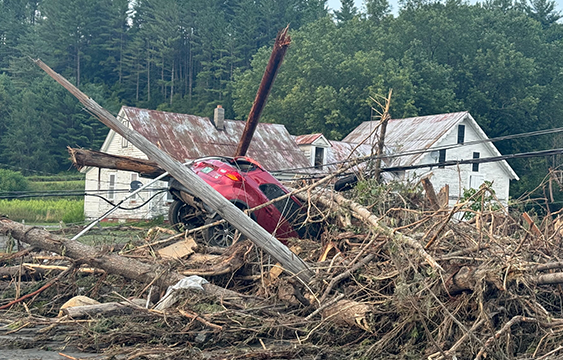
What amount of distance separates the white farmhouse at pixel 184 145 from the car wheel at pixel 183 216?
48.6ft

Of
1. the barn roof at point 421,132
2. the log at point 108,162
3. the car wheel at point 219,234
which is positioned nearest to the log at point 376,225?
the car wheel at point 219,234

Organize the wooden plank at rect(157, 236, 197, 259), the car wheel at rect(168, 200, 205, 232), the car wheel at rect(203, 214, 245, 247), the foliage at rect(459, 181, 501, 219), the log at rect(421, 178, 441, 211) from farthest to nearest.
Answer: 1. the car wheel at rect(168, 200, 205, 232)
2. the car wheel at rect(203, 214, 245, 247)
3. the log at rect(421, 178, 441, 211)
4. the wooden plank at rect(157, 236, 197, 259)
5. the foliage at rect(459, 181, 501, 219)

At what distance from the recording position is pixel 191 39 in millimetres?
82312

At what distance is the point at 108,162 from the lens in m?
11.5

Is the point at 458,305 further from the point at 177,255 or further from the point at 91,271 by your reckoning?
Result: the point at 91,271

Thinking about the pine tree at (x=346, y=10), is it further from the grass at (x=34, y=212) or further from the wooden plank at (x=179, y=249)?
the wooden plank at (x=179, y=249)

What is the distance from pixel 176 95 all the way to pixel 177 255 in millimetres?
69078

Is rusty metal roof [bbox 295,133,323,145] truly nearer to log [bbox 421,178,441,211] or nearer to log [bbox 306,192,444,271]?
log [bbox 421,178,441,211]

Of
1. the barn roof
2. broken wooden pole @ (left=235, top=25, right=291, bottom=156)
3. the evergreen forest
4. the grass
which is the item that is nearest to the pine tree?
the evergreen forest

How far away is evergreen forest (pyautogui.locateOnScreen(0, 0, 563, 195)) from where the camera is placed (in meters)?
47.9

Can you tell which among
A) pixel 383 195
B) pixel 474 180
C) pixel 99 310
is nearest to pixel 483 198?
pixel 383 195

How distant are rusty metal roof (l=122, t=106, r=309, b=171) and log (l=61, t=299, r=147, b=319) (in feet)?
63.6

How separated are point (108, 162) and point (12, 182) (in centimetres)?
3513

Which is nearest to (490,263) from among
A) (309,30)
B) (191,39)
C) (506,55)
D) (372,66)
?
(372,66)
